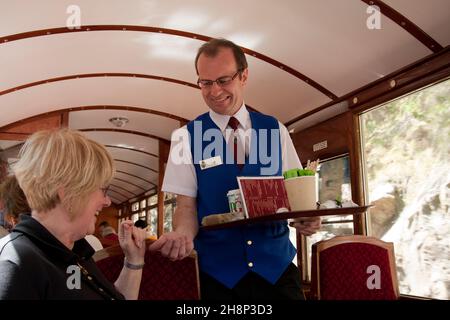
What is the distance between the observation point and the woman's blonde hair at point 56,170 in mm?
1212

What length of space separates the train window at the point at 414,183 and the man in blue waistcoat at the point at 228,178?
2367mm

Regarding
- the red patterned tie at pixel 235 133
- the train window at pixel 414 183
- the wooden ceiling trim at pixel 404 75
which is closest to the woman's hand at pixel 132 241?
the red patterned tie at pixel 235 133

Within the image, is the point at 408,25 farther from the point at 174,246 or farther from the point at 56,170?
the point at 56,170

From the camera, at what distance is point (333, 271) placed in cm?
266

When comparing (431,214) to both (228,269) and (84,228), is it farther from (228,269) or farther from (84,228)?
(84,228)

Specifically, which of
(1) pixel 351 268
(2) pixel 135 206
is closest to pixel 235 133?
(1) pixel 351 268

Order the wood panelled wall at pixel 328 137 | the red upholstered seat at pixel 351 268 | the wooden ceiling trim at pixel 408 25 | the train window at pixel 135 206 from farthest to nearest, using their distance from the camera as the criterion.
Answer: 1. the train window at pixel 135 206
2. the wood panelled wall at pixel 328 137
3. the wooden ceiling trim at pixel 408 25
4. the red upholstered seat at pixel 351 268

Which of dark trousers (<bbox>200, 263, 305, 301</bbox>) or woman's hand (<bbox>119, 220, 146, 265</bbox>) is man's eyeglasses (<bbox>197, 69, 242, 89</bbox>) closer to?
woman's hand (<bbox>119, 220, 146, 265</bbox>)

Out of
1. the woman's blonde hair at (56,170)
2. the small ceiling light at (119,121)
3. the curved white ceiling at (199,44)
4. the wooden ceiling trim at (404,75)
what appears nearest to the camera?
the woman's blonde hair at (56,170)

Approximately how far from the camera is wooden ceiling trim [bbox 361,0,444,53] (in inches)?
132

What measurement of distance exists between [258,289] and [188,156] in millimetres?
555

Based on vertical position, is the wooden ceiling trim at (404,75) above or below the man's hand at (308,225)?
above

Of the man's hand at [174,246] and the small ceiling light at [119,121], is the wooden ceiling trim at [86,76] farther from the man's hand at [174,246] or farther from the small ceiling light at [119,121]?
the man's hand at [174,246]

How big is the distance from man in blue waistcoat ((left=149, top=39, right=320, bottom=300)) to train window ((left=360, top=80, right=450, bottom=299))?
93.2 inches
